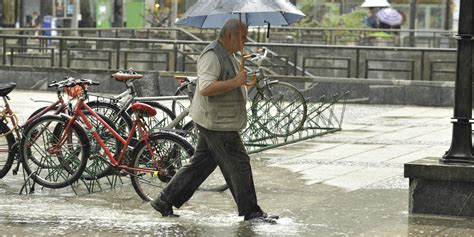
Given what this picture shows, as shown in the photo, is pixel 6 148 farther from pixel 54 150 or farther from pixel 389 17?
pixel 389 17

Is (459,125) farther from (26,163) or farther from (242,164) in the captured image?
(26,163)

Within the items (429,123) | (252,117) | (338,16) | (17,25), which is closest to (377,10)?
(338,16)

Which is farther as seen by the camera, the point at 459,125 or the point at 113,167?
the point at 113,167

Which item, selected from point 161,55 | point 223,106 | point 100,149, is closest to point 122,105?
point 100,149

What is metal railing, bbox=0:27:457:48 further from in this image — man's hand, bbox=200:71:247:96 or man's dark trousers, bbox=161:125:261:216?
man's hand, bbox=200:71:247:96

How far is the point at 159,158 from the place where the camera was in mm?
10406

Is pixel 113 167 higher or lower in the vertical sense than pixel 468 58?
lower

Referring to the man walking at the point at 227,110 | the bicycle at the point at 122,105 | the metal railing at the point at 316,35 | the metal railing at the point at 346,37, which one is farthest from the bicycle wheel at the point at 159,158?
the metal railing at the point at 346,37

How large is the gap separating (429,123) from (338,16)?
2237 centimetres

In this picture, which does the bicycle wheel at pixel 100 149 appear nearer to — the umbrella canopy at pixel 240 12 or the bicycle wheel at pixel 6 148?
the bicycle wheel at pixel 6 148

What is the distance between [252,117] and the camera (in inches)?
612

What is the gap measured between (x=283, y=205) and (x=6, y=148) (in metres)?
2.92

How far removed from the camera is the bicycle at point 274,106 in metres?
15.7

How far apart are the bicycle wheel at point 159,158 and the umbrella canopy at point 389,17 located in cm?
3184
